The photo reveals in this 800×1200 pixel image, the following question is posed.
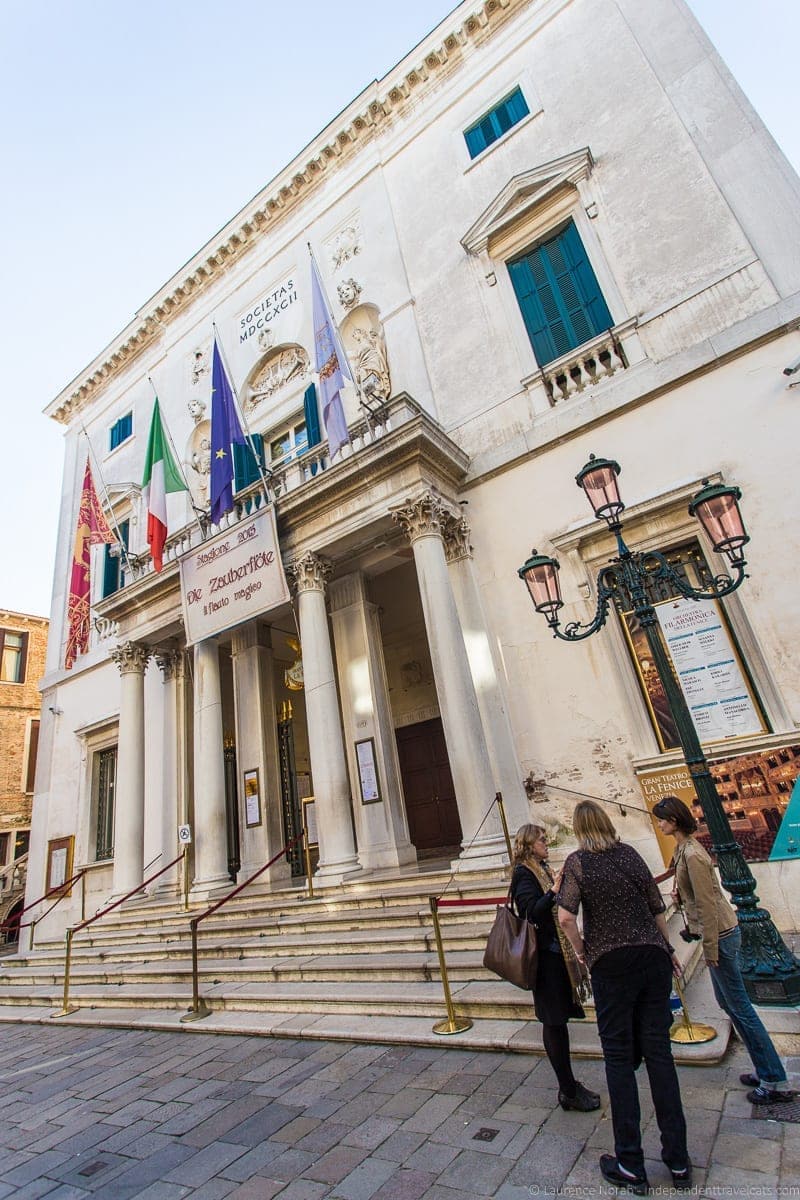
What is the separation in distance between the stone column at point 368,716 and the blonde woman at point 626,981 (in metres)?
7.06

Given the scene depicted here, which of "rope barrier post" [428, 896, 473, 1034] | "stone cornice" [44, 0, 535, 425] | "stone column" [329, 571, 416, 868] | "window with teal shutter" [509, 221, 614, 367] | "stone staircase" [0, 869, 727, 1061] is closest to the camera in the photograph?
"rope barrier post" [428, 896, 473, 1034]

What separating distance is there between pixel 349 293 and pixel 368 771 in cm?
1061

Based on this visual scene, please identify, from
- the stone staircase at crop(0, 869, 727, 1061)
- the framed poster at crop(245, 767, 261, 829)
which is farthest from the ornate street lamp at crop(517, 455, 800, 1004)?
the framed poster at crop(245, 767, 261, 829)

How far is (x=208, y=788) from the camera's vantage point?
35.0 feet

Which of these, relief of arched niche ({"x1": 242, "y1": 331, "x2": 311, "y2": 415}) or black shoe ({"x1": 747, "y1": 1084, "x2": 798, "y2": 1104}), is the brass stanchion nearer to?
black shoe ({"x1": 747, "y1": 1084, "x2": 798, "y2": 1104})

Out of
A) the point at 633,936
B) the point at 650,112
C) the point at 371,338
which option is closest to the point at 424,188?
the point at 371,338

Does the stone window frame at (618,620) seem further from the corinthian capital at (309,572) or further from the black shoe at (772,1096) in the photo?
the black shoe at (772,1096)

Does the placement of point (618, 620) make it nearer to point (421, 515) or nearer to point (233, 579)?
point (421, 515)

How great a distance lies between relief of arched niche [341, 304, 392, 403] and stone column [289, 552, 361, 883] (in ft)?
14.1

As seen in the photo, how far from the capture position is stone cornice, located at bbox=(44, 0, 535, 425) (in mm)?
13008

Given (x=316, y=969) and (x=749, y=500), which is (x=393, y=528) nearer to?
(x=749, y=500)

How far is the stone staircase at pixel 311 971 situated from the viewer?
521 cm

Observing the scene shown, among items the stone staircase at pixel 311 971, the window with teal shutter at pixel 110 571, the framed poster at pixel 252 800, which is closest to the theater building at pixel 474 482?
the framed poster at pixel 252 800

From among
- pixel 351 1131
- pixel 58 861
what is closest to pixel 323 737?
pixel 351 1131
